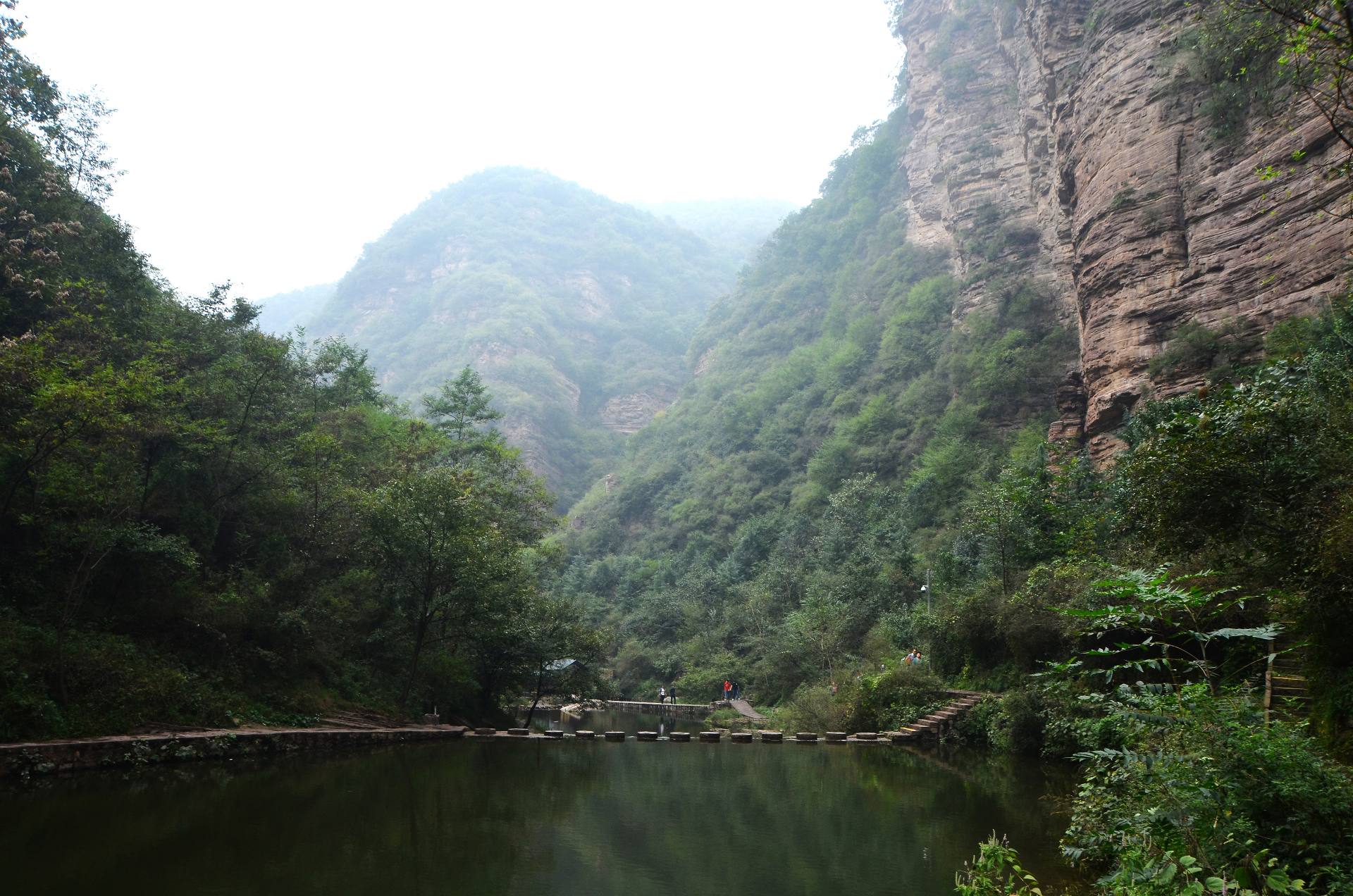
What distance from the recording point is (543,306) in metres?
97.5

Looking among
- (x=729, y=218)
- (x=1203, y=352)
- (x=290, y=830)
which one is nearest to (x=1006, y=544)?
(x=1203, y=352)

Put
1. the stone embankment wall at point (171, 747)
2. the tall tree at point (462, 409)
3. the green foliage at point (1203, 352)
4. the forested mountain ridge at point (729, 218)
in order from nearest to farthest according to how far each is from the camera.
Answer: the stone embankment wall at point (171, 747) < the green foliage at point (1203, 352) < the tall tree at point (462, 409) < the forested mountain ridge at point (729, 218)

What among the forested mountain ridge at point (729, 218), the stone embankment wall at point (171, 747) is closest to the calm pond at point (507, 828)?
the stone embankment wall at point (171, 747)

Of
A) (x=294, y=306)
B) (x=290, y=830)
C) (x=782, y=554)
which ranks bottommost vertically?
(x=290, y=830)

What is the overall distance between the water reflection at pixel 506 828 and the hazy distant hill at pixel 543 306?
6046cm

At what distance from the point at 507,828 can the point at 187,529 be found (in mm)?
11784

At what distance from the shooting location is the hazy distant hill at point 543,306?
7956 centimetres

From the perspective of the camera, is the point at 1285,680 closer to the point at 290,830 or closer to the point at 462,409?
the point at 290,830

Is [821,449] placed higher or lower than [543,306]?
lower

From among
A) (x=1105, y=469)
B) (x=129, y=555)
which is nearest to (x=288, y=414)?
(x=129, y=555)

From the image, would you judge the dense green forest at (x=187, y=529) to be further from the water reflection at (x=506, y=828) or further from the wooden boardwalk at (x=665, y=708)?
the wooden boardwalk at (x=665, y=708)

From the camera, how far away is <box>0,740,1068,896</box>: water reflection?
20.0ft

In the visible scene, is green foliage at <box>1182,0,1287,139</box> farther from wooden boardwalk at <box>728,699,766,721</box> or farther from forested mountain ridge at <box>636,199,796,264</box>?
forested mountain ridge at <box>636,199,796,264</box>

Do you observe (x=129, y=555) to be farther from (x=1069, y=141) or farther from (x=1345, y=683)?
(x=1069, y=141)
